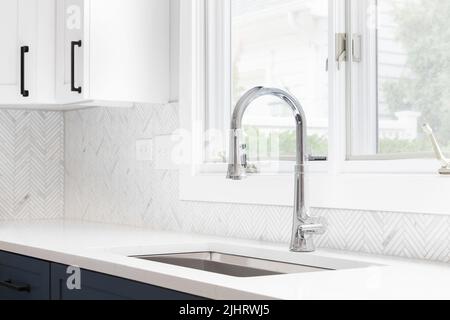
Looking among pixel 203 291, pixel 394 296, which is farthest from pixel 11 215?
pixel 394 296

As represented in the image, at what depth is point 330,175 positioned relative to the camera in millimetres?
2188

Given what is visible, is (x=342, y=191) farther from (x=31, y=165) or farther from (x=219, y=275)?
(x=31, y=165)

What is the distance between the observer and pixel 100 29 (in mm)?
2785

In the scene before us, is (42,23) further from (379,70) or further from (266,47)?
(379,70)

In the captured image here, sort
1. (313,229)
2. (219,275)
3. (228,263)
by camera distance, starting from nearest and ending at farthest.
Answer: (219,275), (313,229), (228,263)

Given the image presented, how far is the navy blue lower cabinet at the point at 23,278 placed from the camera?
2201 millimetres

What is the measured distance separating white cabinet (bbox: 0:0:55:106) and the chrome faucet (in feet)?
4.03

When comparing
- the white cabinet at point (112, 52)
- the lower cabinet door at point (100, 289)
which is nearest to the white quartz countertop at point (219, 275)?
the lower cabinet door at point (100, 289)

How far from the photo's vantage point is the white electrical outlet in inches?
118

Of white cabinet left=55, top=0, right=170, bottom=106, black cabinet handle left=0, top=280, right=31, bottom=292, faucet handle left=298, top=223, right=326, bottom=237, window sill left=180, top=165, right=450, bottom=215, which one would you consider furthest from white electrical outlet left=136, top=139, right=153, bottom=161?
faucet handle left=298, top=223, right=326, bottom=237

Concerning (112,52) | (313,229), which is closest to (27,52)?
(112,52)

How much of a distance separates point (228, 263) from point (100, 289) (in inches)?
20.0

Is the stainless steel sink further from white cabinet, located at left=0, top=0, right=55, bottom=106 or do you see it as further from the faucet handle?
white cabinet, located at left=0, top=0, right=55, bottom=106

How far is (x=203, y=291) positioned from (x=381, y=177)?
72cm
